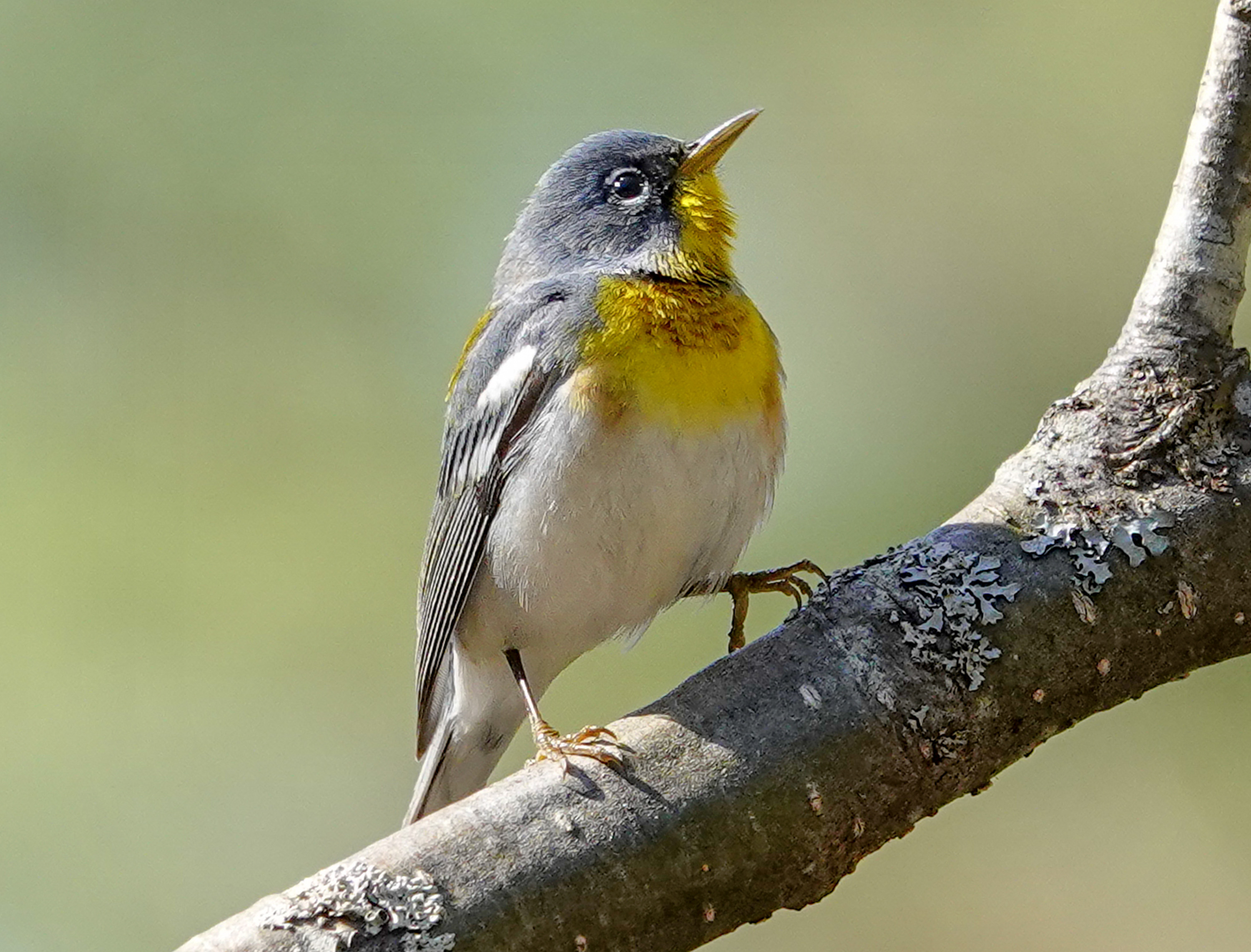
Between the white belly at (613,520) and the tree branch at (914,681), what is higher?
the white belly at (613,520)

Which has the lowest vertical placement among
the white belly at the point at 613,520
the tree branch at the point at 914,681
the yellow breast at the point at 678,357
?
the tree branch at the point at 914,681

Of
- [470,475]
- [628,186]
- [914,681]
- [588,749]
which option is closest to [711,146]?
[628,186]

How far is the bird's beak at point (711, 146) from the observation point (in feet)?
14.0

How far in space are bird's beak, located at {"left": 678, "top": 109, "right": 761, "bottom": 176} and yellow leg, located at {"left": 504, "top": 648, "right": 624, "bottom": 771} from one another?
182 centimetres

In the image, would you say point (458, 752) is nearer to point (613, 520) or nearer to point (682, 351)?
point (613, 520)

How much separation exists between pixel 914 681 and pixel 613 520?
3.77 ft

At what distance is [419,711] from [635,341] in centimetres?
130

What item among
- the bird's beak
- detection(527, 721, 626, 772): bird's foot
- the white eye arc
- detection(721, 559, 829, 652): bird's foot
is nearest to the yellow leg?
detection(527, 721, 626, 772): bird's foot

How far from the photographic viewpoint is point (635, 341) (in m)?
3.48

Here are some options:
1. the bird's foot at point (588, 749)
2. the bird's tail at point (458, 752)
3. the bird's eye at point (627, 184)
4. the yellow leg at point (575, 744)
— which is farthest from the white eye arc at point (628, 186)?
the bird's foot at point (588, 749)

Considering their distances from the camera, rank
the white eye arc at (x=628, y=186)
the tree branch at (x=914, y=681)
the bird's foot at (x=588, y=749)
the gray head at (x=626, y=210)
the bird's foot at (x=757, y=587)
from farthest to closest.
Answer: the white eye arc at (x=628, y=186) < the gray head at (x=626, y=210) < the bird's foot at (x=757, y=587) < the bird's foot at (x=588, y=749) < the tree branch at (x=914, y=681)

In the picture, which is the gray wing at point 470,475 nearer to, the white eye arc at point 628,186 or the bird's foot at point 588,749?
the white eye arc at point 628,186

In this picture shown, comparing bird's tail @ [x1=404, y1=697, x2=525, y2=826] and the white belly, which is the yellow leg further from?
bird's tail @ [x1=404, y1=697, x2=525, y2=826]

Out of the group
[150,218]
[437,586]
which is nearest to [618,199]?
[437,586]
